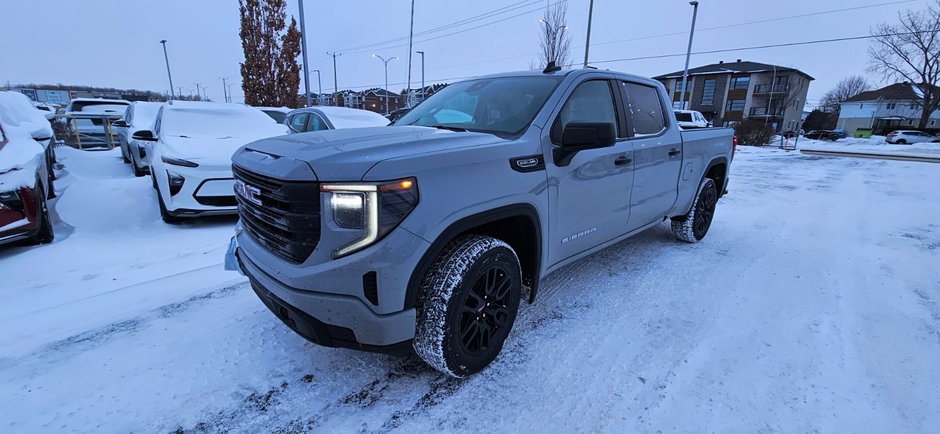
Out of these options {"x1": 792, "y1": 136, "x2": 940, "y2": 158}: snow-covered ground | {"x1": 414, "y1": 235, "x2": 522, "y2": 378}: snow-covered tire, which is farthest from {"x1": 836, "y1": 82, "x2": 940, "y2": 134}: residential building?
{"x1": 414, "y1": 235, "x2": 522, "y2": 378}: snow-covered tire

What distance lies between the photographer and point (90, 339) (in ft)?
9.09

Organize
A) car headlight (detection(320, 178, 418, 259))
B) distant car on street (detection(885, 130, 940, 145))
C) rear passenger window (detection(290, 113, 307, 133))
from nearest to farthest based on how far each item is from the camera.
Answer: car headlight (detection(320, 178, 418, 259)) < rear passenger window (detection(290, 113, 307, 133)) < distant car on street (detection(885, 130, 940, 145))

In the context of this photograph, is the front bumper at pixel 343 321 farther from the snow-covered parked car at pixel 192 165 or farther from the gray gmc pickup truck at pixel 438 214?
the snow-covered parked car at pixel 192 165

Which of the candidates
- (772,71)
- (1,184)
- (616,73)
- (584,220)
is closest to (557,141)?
(584,220)

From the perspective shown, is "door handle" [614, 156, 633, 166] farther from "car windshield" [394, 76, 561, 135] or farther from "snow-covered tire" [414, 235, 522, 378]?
"snow-covered tire" [414, 235, 522, 378]

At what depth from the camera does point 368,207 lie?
1.88 m

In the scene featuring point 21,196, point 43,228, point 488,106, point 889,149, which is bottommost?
point 889,149

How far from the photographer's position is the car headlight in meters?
1.88

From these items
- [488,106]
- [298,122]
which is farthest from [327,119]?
[488,106]

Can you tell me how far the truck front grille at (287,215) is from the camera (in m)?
1.93

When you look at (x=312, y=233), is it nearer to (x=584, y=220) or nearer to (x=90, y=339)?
(x=584, y=220)

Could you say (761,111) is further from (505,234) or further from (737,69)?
(505,234)

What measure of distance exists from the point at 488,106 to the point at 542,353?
172 cm

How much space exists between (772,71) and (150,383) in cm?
6858
